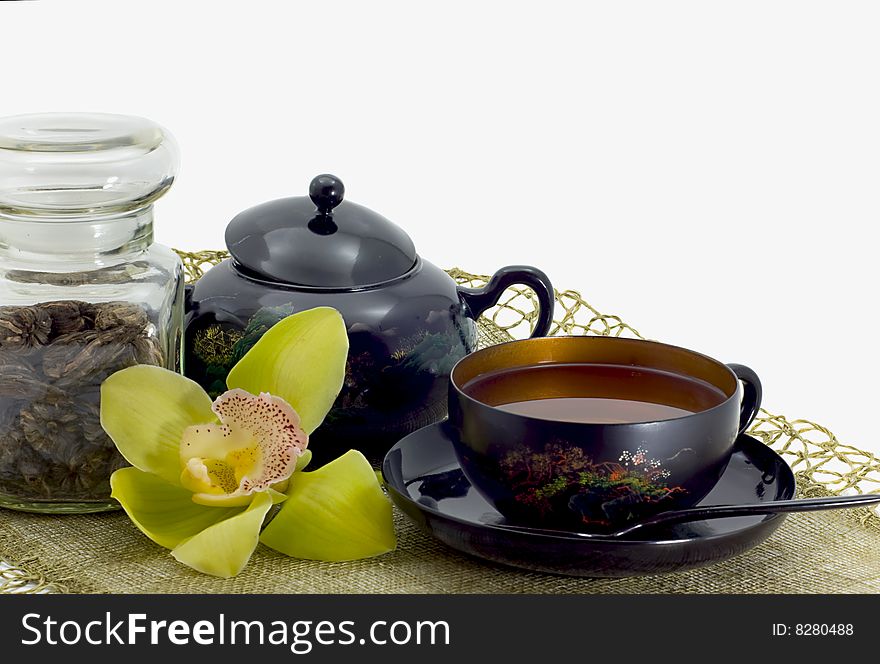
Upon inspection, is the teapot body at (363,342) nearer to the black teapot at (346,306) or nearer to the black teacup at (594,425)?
the black teapot at (346,306)

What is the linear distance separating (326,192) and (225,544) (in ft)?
1.40

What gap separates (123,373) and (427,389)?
0.33 meters

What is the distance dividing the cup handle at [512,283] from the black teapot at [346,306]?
0.13 feet

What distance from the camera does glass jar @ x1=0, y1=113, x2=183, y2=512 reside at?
4.04 feet

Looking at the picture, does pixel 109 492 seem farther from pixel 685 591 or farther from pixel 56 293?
pixel 685 591

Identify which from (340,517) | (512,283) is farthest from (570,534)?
(512,283)

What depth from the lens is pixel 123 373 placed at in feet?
3.92

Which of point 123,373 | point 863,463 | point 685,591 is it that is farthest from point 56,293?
point 863,463

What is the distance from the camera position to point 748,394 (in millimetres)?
1212

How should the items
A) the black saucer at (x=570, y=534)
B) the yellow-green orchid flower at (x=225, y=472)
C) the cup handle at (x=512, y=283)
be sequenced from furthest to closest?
the cup handle at (x=512, y=283), the yellow-green orchid flower at (x=225, y=472), the black saucer at (x=570, y=534)

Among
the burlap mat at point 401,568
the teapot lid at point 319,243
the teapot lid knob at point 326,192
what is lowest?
the burlap mat at point 401,568

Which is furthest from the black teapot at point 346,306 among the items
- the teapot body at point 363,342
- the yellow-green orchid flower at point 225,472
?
the yellow-green orchid flower at point 225,472

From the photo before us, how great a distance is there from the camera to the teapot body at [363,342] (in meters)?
1.34

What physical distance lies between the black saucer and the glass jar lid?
14.2 inches
